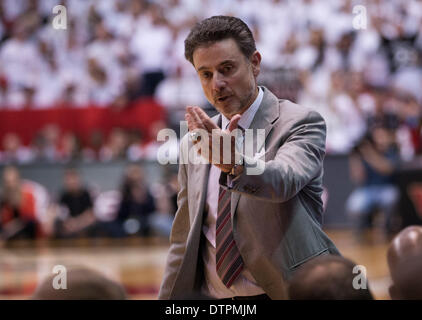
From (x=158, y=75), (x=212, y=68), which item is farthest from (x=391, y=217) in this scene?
(x=212, y=68)

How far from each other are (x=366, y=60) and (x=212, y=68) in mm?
10739

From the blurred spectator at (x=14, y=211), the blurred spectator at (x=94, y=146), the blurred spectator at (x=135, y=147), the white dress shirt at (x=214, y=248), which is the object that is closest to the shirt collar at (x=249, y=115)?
the white dress shirt at (x=214, y=248)

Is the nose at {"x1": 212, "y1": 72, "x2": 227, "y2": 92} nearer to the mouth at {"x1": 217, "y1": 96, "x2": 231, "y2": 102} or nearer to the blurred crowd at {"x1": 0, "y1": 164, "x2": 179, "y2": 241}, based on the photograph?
the mouth at {"x1": 217, "y1": 96, "x2": 231, "y2": 102}

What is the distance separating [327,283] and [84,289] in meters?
0.61

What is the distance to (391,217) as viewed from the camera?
1003 cm

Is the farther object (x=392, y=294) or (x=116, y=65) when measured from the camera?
(x=116, y=65)

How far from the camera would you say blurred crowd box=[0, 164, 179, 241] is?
10.8m

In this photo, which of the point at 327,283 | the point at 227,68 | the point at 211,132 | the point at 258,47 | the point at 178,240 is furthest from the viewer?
the point at 258,47

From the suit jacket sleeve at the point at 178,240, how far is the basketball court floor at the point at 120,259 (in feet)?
9.99

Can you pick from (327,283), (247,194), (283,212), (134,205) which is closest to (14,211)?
(134,205)

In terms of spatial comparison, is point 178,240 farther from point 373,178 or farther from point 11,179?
point 11,179

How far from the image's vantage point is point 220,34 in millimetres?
2412

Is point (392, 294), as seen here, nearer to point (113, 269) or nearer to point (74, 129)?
point (113, 269)

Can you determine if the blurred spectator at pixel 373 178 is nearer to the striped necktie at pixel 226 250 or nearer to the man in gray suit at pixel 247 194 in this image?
the man in gray suit at pixel 247 194
